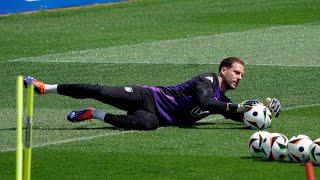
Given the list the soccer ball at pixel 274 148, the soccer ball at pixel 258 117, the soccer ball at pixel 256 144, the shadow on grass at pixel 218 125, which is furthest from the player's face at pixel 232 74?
the soccer ball at pixel 274 148

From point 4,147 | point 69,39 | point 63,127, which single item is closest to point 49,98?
point 63,127

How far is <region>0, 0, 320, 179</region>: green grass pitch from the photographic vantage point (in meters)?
14.0

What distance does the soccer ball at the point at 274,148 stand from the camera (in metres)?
14.0

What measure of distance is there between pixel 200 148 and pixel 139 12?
54.0 feet

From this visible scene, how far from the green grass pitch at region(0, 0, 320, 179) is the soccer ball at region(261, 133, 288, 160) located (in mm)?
164

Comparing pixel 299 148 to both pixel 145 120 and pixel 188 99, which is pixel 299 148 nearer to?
pixel 188 99

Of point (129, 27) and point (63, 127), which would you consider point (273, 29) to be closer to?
point (129, 27)

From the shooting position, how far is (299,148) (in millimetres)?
13680

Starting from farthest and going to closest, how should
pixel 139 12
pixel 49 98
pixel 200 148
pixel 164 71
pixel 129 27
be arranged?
pixel 139 12 < pixel 129 27 < pixel 164 71 < pixel 49 98 < pixel 200 148

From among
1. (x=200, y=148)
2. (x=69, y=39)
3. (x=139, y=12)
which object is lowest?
(x=200, y=148)

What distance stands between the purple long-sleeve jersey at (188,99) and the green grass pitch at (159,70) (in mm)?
206

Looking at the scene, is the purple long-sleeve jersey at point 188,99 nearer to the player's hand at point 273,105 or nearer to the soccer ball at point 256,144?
the player's hand at point 273,105

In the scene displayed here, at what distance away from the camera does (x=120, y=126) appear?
16.5m

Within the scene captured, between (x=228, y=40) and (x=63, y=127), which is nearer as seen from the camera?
(x=63, y=127)
